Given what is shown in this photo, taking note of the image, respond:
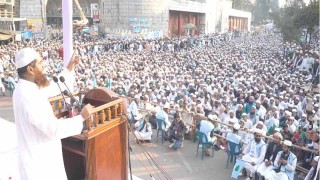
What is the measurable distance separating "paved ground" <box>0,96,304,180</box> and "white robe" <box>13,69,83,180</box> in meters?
3.12

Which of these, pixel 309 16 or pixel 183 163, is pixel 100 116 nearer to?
pixel 183 163

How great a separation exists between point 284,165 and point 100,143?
3569 millimetres

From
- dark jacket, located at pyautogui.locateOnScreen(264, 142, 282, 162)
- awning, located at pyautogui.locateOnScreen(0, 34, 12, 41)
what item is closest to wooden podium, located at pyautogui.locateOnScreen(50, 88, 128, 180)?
dark jacket, located at pyautogui.locateOnScreen(264, 142, 282, 162)

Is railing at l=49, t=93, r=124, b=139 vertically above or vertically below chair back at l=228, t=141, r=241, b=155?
Result: above

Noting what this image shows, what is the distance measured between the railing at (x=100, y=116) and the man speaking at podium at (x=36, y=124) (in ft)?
1.08

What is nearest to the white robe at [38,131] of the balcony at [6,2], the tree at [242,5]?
the balcony at [6,2]

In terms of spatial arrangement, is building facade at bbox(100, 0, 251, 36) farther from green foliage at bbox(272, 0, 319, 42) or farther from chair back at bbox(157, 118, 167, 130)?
chair back at bbox(157, 118, 167, 130)

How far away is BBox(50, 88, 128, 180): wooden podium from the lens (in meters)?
2.66

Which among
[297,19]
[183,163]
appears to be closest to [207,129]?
[183,163]

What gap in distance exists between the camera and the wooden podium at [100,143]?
2662 mm

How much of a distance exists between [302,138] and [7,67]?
37.2ft

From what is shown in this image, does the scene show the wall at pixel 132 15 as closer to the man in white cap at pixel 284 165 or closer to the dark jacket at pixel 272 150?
the dark jacket at pixel 272 150

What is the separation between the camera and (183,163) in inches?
234

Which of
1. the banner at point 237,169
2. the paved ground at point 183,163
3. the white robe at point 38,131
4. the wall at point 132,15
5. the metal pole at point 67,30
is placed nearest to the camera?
the white robe at point 38,131
